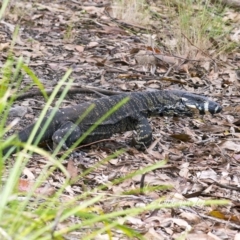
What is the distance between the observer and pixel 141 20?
36.4 feet

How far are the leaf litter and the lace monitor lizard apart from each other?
5.0 inches

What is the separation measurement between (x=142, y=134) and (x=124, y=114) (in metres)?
0.51

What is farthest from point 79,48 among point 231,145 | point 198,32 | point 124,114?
point 231,145

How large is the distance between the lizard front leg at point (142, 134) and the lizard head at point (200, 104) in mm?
787

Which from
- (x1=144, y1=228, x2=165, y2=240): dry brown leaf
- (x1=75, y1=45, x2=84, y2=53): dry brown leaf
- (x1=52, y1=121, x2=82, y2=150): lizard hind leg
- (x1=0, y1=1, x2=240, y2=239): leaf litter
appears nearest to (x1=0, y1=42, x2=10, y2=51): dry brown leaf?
(x1=0, y1=1, x2=240, y2=239): leaf litter

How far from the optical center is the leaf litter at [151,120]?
14.4ft

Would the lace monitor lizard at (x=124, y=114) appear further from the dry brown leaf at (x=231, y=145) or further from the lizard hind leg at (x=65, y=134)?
the dry brown leaf at (x=231, y=145)

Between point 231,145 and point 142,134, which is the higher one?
point 231,145

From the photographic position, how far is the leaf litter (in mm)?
4391

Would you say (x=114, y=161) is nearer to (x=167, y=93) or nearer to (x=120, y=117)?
(x=120, y=117)

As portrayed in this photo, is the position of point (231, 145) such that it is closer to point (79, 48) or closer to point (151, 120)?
point (151, 120)

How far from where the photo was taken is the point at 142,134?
660 cm

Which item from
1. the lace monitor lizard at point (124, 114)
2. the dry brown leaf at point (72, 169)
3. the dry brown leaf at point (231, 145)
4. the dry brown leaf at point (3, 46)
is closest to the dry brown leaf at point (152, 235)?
the dry brown leaf at point (72, 169)

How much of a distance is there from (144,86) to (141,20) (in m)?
2.78
